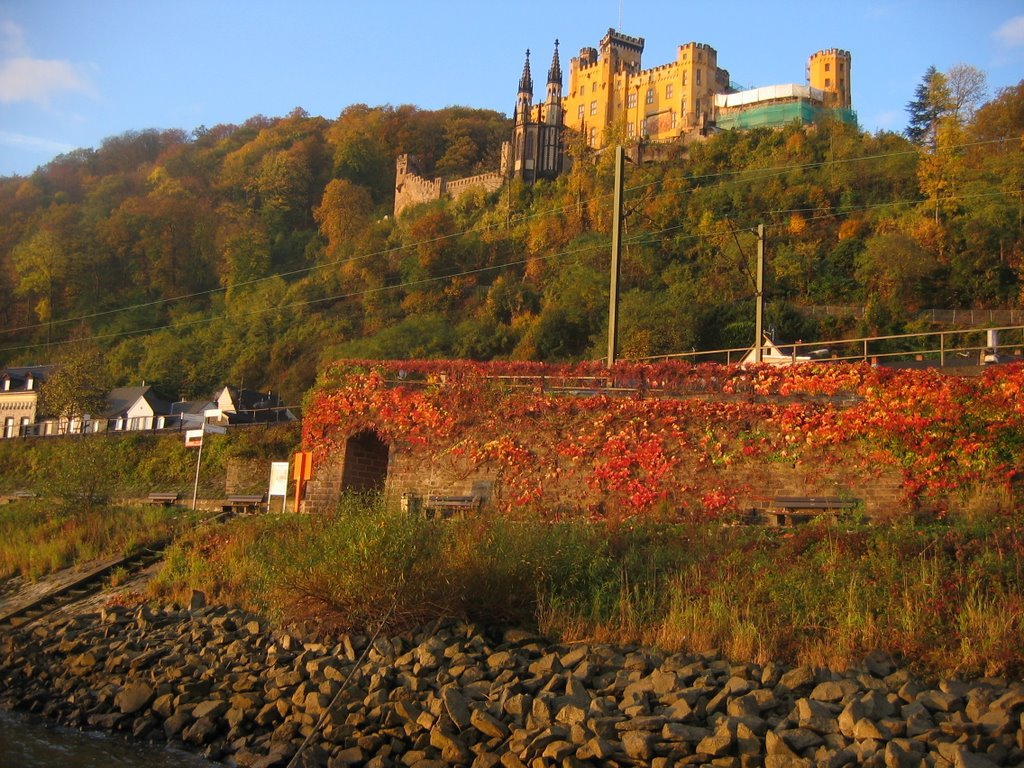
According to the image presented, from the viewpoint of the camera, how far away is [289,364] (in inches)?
2731

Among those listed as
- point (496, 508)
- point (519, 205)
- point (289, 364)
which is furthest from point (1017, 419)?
point (519, 205)

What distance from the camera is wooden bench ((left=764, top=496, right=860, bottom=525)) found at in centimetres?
1756

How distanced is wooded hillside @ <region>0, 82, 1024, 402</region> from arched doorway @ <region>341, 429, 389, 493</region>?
21.9 metres

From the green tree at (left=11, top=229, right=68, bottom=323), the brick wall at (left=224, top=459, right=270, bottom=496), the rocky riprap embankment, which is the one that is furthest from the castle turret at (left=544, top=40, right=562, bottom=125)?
the rocky riprap embankment

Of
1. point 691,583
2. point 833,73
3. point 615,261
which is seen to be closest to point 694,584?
point 691,583

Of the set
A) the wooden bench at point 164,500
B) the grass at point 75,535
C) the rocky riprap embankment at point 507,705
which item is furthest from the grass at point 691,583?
the wooden bench at point 164,500

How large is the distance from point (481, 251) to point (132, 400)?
2795 centimetres

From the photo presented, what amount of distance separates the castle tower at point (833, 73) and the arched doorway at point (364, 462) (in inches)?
3749

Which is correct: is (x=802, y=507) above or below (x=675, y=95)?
below

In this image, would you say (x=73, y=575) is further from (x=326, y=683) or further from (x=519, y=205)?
(x=519, y=205)

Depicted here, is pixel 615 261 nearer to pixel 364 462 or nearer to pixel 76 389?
pixel 364 462

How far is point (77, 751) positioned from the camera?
12.6 meters

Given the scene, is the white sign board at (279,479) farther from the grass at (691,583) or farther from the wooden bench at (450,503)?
the grass at (691,583)

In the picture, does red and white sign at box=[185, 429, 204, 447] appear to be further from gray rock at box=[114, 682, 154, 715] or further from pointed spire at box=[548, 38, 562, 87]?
pointed spire at box=[548, 38, 562, 87]
